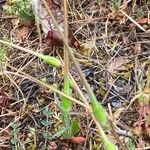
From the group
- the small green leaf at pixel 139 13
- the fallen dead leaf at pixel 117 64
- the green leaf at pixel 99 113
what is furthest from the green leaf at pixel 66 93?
the small green leaf at pixel 139 13

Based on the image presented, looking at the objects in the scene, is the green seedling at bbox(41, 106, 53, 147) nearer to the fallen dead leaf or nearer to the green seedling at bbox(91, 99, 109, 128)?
the fallen dead leaf

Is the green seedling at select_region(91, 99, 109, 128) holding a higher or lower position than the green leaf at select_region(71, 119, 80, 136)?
higher

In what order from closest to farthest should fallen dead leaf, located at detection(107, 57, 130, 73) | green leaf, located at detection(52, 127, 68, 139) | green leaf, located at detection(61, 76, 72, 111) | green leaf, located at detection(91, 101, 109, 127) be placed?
green leaf, located at detection(91, 101, 109, 127) < green leaf, located at detection(61, 76, 72, 111) < green leaf, located at detection(52, 127, 68, 139) < fallen dead leaf, located at detection(107, 57, 130, 73)

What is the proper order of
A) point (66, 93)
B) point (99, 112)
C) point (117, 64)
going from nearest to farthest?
point (99, 112), point (66, 93), point (117, 64)

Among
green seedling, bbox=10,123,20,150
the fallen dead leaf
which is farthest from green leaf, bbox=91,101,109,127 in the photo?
the fallen dead leaf

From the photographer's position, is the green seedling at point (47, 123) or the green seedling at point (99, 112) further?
the green seedling at point (47, 123)

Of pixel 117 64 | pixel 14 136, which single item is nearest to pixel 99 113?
pixel 14 136

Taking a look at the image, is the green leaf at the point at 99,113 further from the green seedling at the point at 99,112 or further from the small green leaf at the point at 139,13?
the small green leaf at the point at 139,13

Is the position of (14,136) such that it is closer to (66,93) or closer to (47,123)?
(47,123)

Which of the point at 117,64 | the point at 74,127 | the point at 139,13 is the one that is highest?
the point at 139,13

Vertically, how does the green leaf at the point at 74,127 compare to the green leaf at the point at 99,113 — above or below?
below

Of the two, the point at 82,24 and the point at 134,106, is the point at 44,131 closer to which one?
the point at 134,106

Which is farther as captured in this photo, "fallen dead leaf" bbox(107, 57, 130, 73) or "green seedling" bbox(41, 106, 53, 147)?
"fallen dead leaf" bbox(107, 57, 130, 73)
